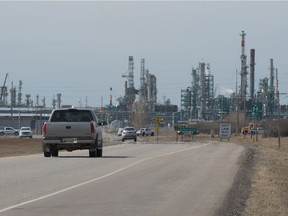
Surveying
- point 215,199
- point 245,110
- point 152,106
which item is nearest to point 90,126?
point 215,199

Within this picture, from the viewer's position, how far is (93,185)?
17859 millimetres

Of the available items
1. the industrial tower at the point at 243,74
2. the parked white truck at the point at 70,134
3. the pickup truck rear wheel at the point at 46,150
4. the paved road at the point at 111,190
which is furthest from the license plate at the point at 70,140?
the industrial tower at the point at 243,74

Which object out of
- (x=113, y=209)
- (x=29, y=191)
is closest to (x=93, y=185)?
(x=29, y=191)

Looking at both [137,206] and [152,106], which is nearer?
[137,206]

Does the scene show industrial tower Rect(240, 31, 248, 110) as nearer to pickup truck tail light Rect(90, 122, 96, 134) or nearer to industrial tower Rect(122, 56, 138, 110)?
industrial tower Rect(122, 56, 138, 110)

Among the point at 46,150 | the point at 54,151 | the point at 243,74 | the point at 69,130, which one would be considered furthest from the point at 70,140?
the point at 243,74

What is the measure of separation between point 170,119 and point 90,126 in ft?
514

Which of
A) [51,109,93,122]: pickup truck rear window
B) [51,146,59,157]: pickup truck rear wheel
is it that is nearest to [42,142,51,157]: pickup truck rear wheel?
[51,146,59,157]: pickup truck rear wheel

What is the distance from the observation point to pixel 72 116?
3331 cm

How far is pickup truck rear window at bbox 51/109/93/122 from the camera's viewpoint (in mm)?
33250

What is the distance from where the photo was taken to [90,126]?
32.5 m

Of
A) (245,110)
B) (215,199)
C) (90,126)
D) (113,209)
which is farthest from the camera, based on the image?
(245,110)

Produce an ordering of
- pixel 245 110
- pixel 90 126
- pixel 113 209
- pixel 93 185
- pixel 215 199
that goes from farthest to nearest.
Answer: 1. pixel 245 110
2. pixel 90 126
3. pixel 93 185
4. pixel 215 199
5. pixel 113 209

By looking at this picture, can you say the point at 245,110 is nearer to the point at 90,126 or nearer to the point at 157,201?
the point at 90,126
